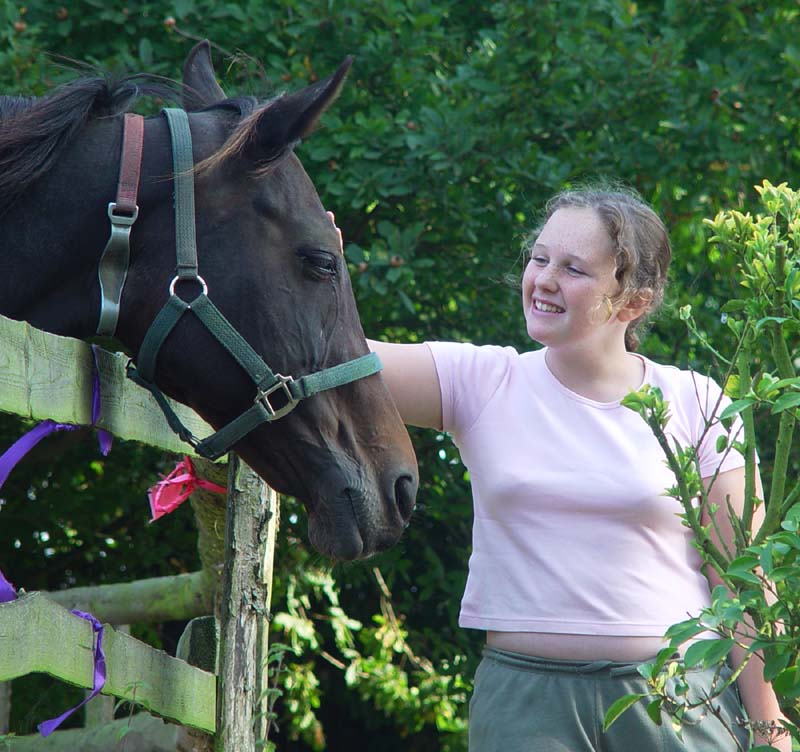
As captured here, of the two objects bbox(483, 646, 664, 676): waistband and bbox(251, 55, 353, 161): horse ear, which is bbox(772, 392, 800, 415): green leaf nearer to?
bbox(483, 646, 664, 676): waistband

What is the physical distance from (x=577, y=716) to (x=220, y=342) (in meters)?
0.90

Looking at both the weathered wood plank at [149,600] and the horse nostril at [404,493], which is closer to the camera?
the horse nostril at [404,493]

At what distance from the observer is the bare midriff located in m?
2.09

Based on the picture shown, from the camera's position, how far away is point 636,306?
2.39m

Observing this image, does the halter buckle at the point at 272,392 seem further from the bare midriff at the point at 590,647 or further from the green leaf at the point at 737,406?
the green leaf at the point at 737,406

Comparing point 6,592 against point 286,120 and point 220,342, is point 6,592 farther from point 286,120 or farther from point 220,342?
point 286,120

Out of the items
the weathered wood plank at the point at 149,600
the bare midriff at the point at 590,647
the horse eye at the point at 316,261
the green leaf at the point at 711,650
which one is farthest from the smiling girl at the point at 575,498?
the weathered wood plank at the point at 149,600

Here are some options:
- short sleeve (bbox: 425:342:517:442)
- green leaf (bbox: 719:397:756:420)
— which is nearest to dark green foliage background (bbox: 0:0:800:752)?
short sleeve (bbox: 425:342:517:442)

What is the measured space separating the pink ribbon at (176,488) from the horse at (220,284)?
0.43 metres

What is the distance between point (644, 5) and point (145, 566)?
130 inches

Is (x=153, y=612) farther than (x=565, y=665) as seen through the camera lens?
Yes

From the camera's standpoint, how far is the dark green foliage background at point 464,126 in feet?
13.8

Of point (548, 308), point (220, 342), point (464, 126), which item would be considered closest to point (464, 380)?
point (548, 308)

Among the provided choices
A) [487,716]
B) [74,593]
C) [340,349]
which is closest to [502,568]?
[487,716]
